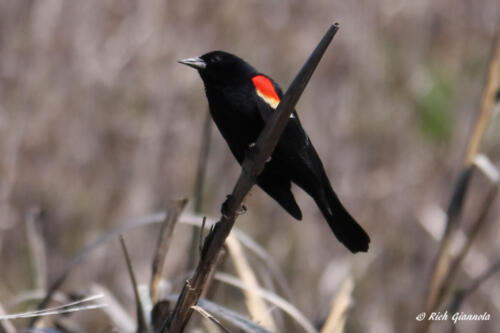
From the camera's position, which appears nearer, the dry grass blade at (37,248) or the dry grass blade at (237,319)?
the dry grass blade at (237,319)

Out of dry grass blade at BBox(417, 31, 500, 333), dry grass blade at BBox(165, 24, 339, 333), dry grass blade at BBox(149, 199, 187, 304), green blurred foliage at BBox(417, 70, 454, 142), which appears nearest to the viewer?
dry grass blade at BBox(165, 24, 339, 333)

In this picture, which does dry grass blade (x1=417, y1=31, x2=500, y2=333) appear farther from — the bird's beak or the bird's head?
the bird's beak

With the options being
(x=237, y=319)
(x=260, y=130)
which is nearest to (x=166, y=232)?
(x=237, y=319)

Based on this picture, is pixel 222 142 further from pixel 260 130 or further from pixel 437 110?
pixel 260 130

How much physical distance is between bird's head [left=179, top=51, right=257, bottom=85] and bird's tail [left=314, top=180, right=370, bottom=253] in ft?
1.34

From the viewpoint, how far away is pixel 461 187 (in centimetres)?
185

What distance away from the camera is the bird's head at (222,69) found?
6.44 feet

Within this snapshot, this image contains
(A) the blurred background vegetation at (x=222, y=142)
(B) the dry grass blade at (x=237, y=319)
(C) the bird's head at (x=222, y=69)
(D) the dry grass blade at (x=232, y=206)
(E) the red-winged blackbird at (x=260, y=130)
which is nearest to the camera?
(D) the dry grass blade at (x=232, y=206)

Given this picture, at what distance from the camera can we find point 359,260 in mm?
4141

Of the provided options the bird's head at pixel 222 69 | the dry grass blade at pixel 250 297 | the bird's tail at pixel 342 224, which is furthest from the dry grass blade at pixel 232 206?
the bird's head at pixel 222 69

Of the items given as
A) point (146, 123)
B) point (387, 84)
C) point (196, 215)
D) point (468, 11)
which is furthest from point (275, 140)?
point (468, 11)

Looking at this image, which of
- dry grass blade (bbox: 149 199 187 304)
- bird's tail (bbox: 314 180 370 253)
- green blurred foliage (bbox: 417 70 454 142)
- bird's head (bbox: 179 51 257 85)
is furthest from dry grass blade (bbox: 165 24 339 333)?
green blurred foliage (bbox: 417 70 454 142)

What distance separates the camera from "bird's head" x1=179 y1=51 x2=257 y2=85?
1.96m

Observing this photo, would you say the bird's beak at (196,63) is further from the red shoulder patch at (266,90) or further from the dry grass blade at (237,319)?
the dry grass blade at (237,319)
